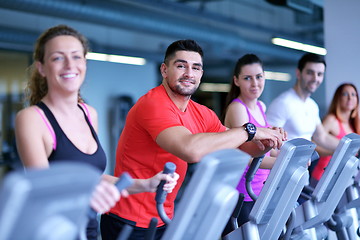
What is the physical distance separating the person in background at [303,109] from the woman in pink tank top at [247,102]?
0.88ft

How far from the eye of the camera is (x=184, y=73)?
2.41 meters

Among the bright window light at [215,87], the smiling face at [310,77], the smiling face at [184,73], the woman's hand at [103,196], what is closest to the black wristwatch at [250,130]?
the smiling face at [184,73]

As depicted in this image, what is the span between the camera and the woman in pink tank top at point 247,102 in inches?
115

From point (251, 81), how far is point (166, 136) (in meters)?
1.18

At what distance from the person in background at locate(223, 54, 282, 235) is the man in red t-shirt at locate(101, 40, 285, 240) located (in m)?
0.43

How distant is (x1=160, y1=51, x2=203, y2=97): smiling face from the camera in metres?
2.40

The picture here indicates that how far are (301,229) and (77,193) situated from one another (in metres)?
1.83

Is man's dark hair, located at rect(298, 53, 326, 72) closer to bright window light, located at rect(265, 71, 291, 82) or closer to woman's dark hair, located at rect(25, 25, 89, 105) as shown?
woman's dark hair, located at rect(25, 25, 89, 105)

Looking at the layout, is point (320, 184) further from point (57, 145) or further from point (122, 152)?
point (57, 145)

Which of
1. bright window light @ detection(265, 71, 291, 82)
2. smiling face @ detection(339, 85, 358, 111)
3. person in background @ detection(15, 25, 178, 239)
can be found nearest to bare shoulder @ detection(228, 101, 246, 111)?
person in background @ detection(15, 25, 178, 239)

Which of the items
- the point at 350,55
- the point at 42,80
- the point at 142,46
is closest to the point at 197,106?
the point at 42,80

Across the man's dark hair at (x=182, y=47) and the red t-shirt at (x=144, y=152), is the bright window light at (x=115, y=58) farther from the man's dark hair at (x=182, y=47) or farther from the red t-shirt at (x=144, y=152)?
the red t-shirt at (x=144, y=152)

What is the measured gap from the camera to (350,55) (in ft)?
16.0

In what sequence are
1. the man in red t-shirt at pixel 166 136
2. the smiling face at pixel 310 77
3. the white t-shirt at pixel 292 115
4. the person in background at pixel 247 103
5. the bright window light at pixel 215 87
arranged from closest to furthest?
the man in red t-shirt at pixel 166 136, the person in background at pixel 247 103, the white t-shirt at pixel 292 115, the smiling face at pixel 310 77, the bright window light at pixel 215 87
